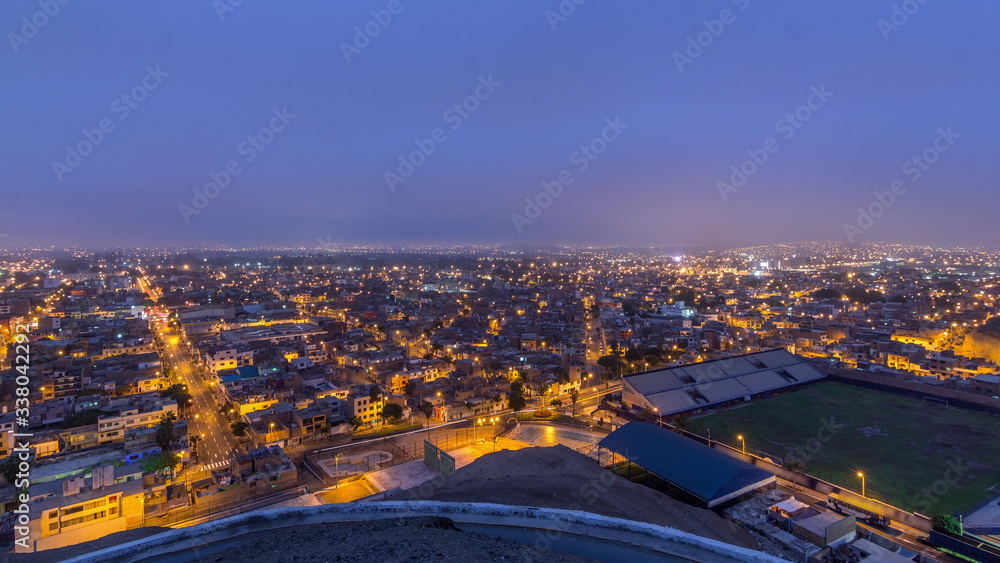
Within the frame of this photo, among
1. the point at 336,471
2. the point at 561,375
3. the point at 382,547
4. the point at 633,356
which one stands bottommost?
the point at 336,471

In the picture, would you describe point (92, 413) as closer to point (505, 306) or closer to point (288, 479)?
point (288, 479)

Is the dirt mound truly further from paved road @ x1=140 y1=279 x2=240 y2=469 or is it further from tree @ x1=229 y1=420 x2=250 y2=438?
tree @ x1=229 y1=420 x2=250 y2=438

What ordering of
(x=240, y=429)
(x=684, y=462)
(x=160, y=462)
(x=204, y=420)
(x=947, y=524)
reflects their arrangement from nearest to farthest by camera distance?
(x=947, y=524) → (x=684, y=462) → (x=160, y=462) → (x=240, y=429) → (x=204, y=420)

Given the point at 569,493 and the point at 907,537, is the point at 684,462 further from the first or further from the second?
the point at 907,537

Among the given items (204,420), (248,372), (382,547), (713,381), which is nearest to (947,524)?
(713,381)

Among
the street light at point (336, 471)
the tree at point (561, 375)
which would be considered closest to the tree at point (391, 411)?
the street light at point (336, 471)

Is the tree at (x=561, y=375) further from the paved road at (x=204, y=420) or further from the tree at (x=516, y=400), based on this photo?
the paved road at (x=204, y=420)
